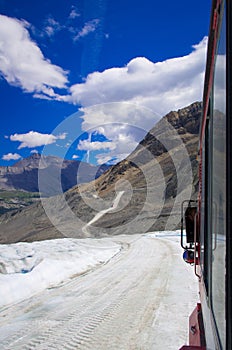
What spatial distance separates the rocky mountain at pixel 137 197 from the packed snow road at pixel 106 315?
3585cm

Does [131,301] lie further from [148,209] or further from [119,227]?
[148,209]

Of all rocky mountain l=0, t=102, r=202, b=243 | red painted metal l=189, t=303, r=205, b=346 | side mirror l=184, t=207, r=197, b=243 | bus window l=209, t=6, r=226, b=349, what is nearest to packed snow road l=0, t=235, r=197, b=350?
red painted metal l=189, t=303, r=205, b=346

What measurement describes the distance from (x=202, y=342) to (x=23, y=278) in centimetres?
675

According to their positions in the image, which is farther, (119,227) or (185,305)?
(119,227)

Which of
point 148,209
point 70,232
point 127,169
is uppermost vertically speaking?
point 127,169

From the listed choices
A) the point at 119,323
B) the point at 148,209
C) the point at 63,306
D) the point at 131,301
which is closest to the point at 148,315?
the point at 119,323

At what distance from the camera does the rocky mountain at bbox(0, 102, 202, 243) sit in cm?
5238

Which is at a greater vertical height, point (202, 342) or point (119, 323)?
point (202, 342)

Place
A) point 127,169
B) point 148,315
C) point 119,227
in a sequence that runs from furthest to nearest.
Answer: point 127,169 < point 119,227 < point 148,315

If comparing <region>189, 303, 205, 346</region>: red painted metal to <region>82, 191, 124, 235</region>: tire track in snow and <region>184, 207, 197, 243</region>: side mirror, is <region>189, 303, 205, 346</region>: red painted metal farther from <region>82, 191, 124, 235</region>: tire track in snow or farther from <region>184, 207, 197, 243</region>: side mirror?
<region>82, 191, 124, 235</region>: tire track in snow

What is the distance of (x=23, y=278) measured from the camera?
884 cm

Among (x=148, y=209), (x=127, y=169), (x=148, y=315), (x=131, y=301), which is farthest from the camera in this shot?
(x=127, y=169)

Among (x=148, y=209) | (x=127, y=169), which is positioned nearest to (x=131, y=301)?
(x=148, y=209)

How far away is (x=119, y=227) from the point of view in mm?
50406
